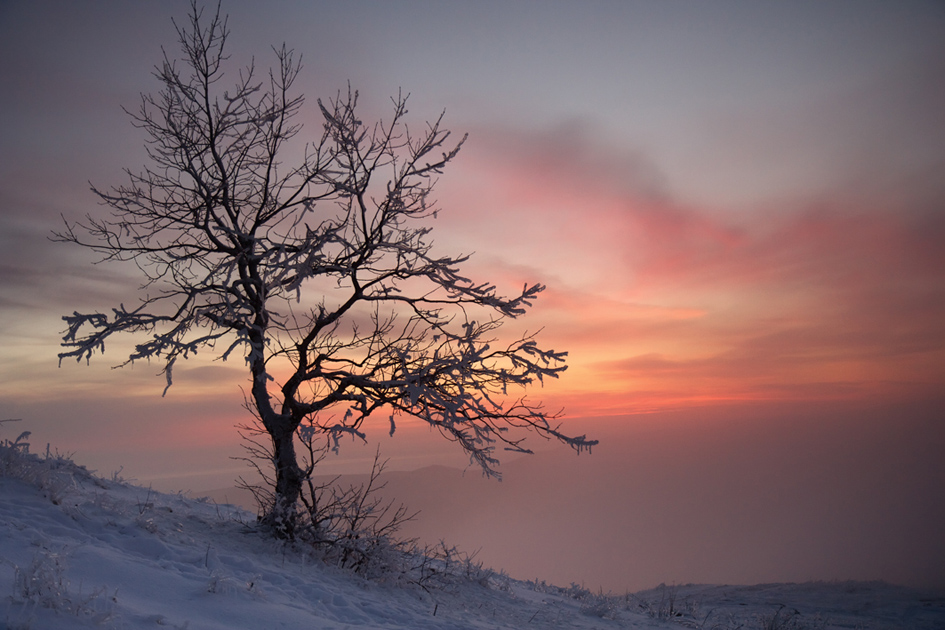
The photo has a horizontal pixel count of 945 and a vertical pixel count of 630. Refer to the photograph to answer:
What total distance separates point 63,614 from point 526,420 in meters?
6.09

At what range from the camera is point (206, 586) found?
17.2ft

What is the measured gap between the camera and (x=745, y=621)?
10.3 m

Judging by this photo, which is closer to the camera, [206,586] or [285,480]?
[206,586]

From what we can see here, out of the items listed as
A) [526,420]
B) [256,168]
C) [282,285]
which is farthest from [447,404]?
[256,168]

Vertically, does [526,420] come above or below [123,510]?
above

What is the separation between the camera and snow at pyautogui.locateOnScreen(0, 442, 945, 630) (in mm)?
4133

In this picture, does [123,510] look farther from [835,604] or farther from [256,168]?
[835,604]

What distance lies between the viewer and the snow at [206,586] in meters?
4.13

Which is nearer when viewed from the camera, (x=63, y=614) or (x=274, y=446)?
(x=63, y=614)

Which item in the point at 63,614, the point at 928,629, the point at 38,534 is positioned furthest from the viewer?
the point at 928,629

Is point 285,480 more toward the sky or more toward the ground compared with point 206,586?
more toward the sky

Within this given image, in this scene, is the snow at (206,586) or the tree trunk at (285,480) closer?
the snow at (206,586)

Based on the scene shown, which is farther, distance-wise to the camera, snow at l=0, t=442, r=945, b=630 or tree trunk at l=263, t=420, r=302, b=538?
tree trunk at l=263, t=420, r=302, b=538

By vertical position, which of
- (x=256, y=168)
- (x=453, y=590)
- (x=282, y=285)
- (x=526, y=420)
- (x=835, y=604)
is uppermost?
(x=256, y=168)
